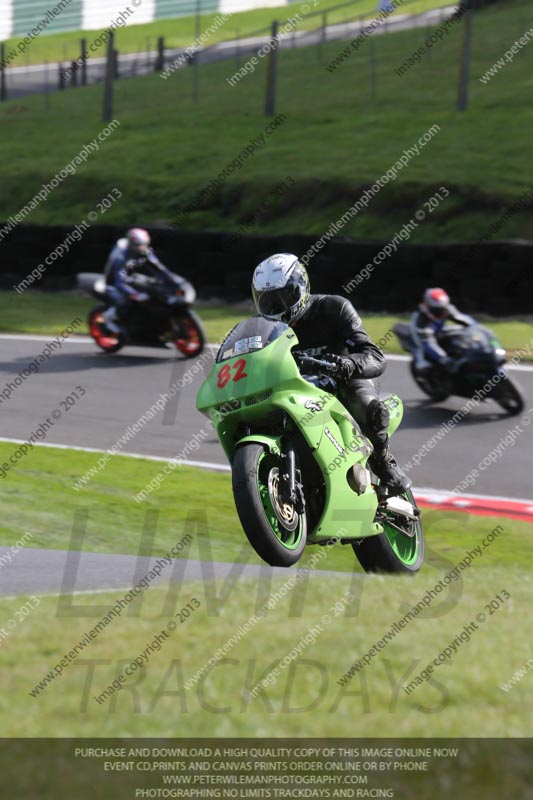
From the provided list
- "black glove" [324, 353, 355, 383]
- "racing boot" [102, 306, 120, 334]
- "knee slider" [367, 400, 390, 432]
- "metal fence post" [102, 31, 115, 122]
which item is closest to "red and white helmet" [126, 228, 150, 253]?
"racing boot" [102, 306, 120, 334]

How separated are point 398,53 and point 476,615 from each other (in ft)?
103

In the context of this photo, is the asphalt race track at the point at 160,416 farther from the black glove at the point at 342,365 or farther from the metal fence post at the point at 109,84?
the metal fence post at the point at 109,84

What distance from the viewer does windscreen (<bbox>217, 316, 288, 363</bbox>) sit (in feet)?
18.0

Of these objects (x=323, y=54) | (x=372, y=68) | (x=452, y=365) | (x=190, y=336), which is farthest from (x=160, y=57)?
(x=452, y=365)

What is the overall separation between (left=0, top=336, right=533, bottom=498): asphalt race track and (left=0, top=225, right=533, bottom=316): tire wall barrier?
2.42m

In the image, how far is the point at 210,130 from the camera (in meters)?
26.6

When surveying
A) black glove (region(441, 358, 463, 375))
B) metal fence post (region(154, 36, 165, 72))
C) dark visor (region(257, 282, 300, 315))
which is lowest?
metal fence post (region(154, 36, 165, 72))

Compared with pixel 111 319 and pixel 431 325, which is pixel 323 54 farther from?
pixel 431 325

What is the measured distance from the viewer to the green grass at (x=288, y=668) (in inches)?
145

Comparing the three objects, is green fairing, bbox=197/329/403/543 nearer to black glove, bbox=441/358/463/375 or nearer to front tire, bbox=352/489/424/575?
front tire, bbox=352/489/424/575

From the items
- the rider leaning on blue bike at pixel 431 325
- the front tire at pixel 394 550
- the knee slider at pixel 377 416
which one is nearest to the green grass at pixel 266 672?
the front tire at pixel 394 550

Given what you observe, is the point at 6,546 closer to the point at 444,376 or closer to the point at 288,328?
the point at 288,328

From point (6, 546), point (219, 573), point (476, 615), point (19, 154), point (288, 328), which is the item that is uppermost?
point (288, 328)

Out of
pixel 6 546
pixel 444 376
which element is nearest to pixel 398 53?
pixel 444 376
